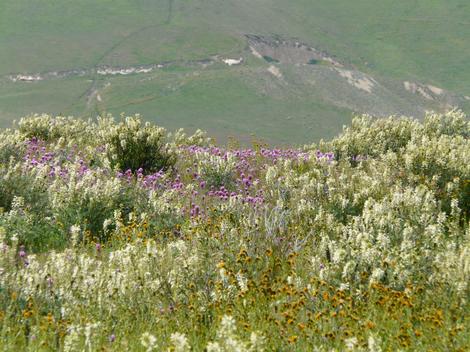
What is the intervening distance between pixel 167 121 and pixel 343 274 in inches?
1380

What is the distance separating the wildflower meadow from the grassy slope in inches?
1044

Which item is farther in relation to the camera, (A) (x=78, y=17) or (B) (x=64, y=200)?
(A) (x=78, y=17)

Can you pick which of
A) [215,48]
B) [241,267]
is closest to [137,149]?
[241,267]

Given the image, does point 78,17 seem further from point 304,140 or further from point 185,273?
point 185,273

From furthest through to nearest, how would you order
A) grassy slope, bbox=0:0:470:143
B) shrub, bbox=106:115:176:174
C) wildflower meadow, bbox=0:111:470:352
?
1. grassy slope, bbox=0:0:470:143
2. shrub, bbox=106:115:176:174
3. wildflower meadow, bbox=0:111:470:352

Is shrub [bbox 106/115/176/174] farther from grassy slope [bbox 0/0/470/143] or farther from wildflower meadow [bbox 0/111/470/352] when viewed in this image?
grassy slope [bbox 0/0/470/143]

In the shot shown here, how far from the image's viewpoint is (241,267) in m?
5.98

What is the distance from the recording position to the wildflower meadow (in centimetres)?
463

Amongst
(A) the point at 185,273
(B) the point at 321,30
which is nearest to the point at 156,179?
(A) the point at 185,273

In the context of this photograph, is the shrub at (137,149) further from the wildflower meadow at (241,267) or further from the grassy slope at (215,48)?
the grassy slope at (215,48)

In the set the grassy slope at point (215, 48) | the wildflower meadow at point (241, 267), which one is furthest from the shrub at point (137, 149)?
the grassy slope at point (215, 48)

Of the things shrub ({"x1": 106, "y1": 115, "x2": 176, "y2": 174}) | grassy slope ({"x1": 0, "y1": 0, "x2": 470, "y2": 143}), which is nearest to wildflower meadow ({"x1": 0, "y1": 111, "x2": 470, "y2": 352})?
shrub ({"x1": 106, "y1": 115, "x2": 176, "y2": 174})

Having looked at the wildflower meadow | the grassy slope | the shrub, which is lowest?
the grassy slope

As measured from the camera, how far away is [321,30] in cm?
6831
